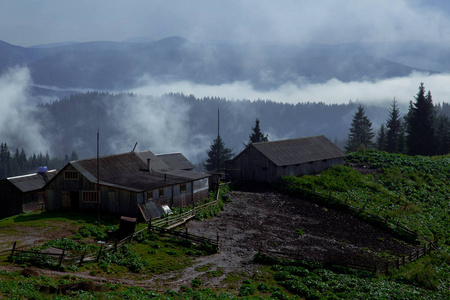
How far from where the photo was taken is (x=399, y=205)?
5478 centimetres

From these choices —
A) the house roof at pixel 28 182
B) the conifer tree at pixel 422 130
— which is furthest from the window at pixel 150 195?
the conifer tree at pixel 422 130

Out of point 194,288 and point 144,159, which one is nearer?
point 194,288

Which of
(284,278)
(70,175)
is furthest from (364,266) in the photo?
(70,175)

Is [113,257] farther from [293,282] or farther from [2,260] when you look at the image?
[293,282]

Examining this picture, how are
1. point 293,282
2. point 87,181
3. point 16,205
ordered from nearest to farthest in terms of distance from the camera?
point 293,282
point 87,181
point 16,205

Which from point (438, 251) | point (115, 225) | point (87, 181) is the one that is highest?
point (87, 181)

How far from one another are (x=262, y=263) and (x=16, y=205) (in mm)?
35523

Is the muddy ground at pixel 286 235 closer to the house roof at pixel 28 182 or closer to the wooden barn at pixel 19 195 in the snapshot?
the wooden barn at pixel 19 195

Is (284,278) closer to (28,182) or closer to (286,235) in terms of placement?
(286,235)

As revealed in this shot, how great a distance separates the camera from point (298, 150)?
67562mm

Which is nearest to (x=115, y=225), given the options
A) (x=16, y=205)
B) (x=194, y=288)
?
(x=194, y=288)

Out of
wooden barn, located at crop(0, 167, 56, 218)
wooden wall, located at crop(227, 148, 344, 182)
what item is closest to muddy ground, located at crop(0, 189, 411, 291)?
wooden wall, located at crop(227, 148, 344, 182)

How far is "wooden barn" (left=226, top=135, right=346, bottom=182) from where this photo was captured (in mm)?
61906

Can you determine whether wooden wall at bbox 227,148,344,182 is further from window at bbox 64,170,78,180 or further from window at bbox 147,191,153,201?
window at bbox 64,170,78,180
